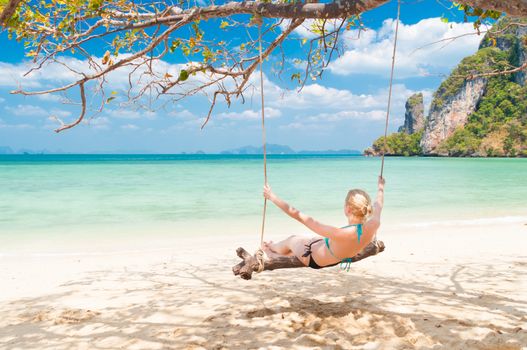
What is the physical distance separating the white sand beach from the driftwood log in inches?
16.8

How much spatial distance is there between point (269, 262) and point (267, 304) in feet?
2.63

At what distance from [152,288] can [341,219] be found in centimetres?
863

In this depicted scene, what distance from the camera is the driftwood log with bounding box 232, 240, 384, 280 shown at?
3.12m

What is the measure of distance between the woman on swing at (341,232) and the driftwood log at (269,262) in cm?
8

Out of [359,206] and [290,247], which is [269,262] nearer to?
[290,247]

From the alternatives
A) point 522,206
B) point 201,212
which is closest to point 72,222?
point 201,212

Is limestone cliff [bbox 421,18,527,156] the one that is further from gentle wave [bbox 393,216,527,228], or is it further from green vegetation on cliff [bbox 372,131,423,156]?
gentle wave [bbox 393,216,527,228]

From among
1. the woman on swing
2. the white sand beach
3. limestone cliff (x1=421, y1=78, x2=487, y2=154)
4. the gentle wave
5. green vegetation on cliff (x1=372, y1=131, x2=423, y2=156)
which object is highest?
limestone cliff (x1=421, y1=78, x2=487, y2=154)

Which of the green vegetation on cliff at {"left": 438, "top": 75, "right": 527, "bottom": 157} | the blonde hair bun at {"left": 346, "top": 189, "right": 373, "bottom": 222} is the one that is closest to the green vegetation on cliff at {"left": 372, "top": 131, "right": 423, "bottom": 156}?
the green vegetation on cliff at {"left": 438, "top": 75, "right": 527, "bottom": 157}

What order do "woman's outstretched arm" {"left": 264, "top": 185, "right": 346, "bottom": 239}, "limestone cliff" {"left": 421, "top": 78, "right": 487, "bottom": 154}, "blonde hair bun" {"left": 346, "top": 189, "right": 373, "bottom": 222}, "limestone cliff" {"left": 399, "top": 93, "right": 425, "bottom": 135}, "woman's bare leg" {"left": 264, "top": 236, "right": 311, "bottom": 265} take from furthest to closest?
"limestone cliff" {"left": 399, "top": 93, "right": 425, "bottom": 135}
"limestone cliff" {"left": 421, "top": 78, "right": 487, "bottom": 154}
"woman's bare leg" {"left": 264, "top": 236, "right": 311, "bottom": 265}
"blonde hair bun" {"left": 346, "top": 189, "right": 373, "bottom": 222}
"woman's outstretched arm" {"left": 264, "top": 185, "right": 346, "bottom": 239}

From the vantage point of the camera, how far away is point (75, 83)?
118 inches

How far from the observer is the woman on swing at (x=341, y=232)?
9.96ft

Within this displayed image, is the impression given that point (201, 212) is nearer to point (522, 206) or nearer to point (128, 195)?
point (128, 195)

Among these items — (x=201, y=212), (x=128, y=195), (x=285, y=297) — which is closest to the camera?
(x=285, y=297)
